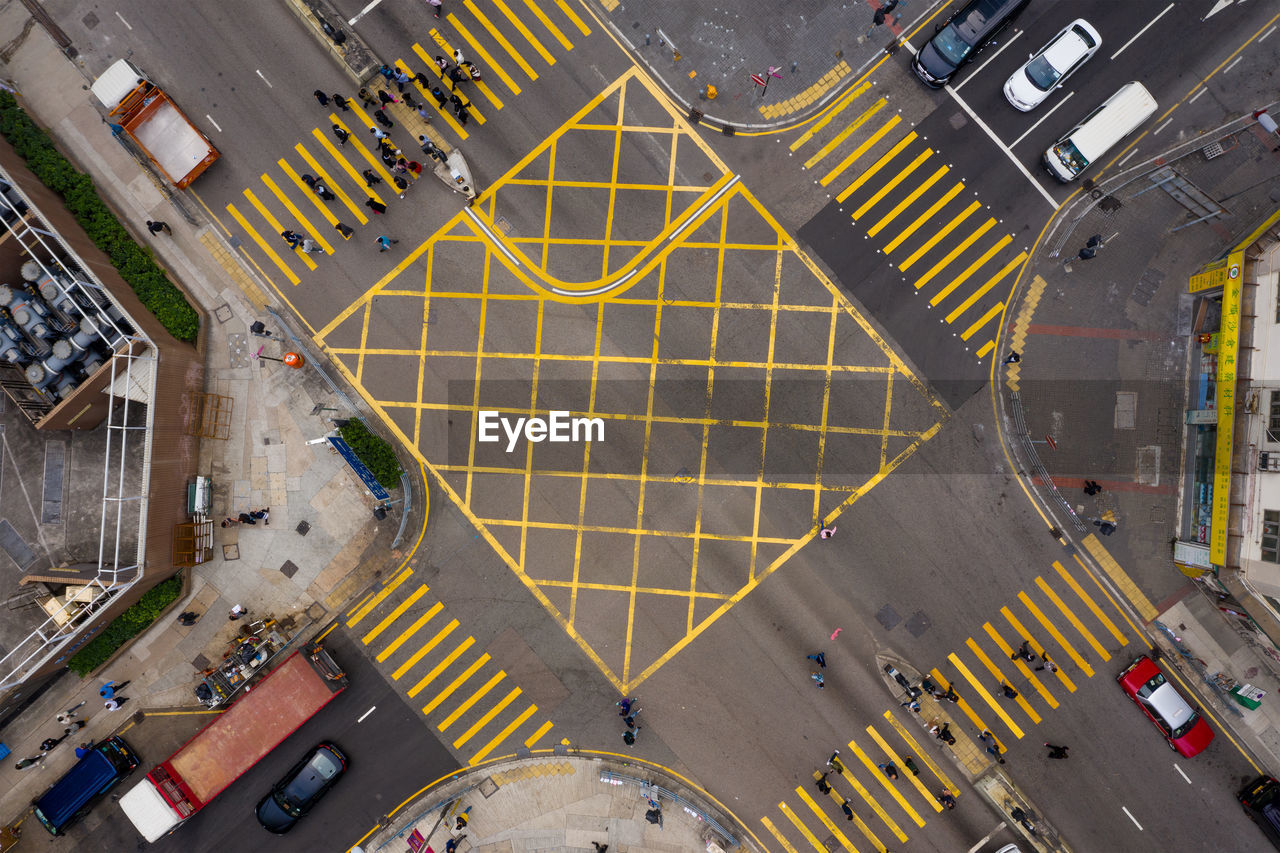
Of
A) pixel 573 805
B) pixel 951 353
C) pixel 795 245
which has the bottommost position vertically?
pixel 573 805

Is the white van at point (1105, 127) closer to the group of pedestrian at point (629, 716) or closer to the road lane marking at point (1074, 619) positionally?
the road lane marking at point (1074, 619)

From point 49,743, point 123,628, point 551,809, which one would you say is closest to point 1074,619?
point 551,809

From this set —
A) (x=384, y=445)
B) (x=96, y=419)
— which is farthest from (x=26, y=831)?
(x=384, y=445)

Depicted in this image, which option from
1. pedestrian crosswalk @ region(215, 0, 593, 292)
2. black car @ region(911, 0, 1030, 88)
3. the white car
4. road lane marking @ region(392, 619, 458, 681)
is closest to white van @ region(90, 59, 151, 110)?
pedestrian crosswalk @ region(215, 0, 593, 292)

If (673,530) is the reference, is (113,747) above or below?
above

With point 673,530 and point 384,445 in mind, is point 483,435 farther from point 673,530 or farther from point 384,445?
point 673,530

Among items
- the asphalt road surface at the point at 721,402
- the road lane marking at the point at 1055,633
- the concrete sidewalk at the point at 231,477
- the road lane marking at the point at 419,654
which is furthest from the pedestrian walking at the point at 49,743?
the road lane marking at the point at 1055,633
